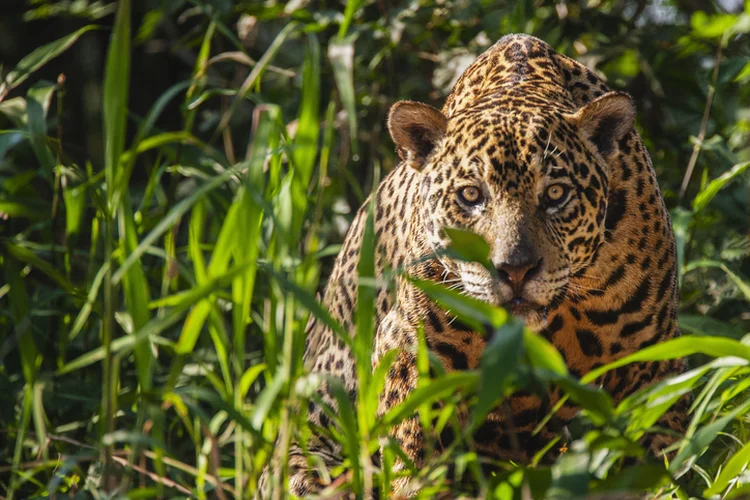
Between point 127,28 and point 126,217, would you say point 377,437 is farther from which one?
point 127,28

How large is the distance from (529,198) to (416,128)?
573 millimetres

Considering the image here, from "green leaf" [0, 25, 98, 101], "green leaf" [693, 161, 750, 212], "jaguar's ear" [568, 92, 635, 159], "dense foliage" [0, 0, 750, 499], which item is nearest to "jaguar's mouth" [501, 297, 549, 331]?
"dense foliage" [0, 0, 750, 499]

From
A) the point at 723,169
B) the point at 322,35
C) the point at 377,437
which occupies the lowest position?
the point at 723,169

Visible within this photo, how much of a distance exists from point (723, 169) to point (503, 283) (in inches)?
106

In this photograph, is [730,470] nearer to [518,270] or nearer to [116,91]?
[518,270]

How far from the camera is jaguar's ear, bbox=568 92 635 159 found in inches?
144

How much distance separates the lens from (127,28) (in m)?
2.74

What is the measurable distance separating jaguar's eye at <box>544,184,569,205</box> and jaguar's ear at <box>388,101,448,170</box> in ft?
1.68

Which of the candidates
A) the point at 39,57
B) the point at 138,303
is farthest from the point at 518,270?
the point at 39,57

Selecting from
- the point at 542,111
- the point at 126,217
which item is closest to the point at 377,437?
the point at 126,217

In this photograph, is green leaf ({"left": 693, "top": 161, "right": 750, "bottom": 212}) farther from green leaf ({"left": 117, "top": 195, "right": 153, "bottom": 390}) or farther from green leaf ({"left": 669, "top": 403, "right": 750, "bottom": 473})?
green leaf ({"left": 117, "top": 195, "right": 153, "bottom": 390})

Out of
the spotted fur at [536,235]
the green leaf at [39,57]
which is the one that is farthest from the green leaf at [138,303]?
the green leaf at [39,57]

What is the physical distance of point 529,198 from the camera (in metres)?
3.58

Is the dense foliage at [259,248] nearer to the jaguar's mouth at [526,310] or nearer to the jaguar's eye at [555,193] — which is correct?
the jaguar's mouth at [526,310]
